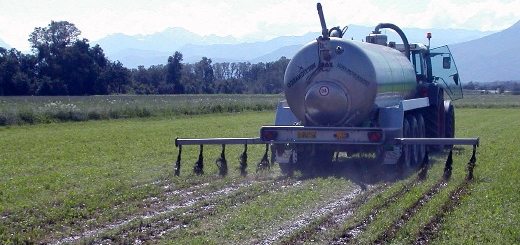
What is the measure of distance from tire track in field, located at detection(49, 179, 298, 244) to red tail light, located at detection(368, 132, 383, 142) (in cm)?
174

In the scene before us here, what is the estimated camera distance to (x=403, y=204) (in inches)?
437

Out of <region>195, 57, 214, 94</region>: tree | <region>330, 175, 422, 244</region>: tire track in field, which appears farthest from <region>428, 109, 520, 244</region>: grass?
<region>195, 57, 214, 94</region>: tree

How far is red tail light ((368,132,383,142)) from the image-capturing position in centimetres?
1445

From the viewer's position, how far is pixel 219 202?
11.7 m

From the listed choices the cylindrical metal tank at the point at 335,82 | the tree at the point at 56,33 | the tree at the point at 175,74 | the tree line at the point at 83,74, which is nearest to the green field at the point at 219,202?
the cylindrical metal tank at the point at 335,82

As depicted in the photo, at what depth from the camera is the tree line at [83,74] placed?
74.4 metres

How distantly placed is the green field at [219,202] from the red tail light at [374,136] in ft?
2.72

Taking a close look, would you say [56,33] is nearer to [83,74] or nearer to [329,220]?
[83,74]

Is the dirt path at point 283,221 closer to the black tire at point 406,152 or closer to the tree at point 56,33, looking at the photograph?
the black tire at point 406,152

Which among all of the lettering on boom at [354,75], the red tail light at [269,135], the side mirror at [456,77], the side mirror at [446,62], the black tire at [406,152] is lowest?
the black tire at [406,152]

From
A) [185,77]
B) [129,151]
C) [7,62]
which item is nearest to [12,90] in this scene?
[7,62]

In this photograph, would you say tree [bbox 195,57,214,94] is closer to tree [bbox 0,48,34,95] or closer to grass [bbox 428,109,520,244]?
tree [bbox 0,48,34,95]

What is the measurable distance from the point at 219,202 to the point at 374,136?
3.96 m

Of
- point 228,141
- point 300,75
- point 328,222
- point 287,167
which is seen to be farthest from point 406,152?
point 328,222
